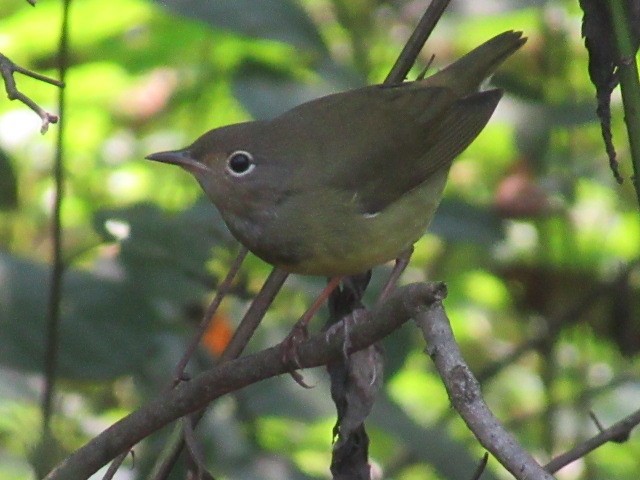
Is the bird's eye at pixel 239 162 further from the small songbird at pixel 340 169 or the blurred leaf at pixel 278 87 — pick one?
the blurred leaf at pixel 278 87

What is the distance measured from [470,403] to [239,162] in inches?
61.3

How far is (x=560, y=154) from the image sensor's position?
15.0 ft

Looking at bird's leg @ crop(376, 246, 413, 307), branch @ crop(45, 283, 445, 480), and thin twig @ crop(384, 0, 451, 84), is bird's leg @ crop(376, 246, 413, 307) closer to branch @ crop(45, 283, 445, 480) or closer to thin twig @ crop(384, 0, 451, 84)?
thin twig @ crop(384, 0, 451, 84)

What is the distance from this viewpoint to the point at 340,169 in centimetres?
297

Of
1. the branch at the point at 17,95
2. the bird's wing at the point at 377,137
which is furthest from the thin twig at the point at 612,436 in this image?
the branch at the point at 17,95

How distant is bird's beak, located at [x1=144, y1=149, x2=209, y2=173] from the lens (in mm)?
2684

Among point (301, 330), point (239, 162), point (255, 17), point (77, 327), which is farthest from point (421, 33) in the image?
point (77, 327)

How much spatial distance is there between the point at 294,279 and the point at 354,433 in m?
1.28

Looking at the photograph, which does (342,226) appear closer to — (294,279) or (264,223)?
(264,223)

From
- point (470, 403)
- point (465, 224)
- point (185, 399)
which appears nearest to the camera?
point (470, 403)

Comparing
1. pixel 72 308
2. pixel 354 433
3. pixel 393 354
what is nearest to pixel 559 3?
pixel 393 354

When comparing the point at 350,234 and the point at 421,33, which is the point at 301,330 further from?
the point at 421,33

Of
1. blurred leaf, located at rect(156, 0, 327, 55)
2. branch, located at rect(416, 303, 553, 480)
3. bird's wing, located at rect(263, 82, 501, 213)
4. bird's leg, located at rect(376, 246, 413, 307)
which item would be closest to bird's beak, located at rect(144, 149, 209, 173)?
bird's wing, located at rect(263, 82, 501, 213)

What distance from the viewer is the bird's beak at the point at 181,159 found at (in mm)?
2684
